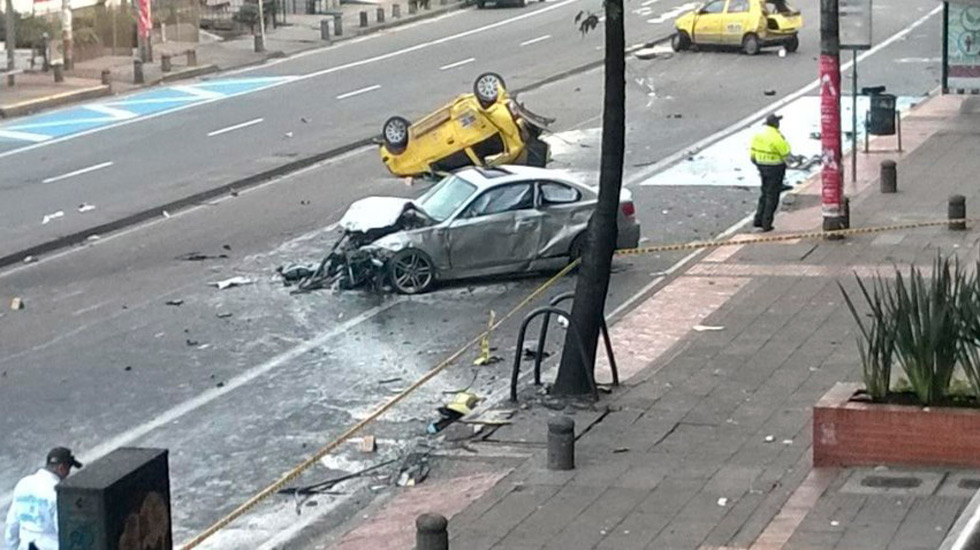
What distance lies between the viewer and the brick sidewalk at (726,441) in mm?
11516

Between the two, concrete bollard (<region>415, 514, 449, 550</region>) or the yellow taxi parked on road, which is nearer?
concrete bollard (<region>415, 514, 449, 550</region>)

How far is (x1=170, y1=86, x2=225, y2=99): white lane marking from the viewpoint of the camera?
40.9m

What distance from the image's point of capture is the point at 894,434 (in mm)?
12086

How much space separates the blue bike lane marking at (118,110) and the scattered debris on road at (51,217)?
7.49 meters

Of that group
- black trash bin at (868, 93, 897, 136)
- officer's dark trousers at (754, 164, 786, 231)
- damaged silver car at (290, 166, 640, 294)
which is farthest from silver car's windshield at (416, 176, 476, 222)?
black trash bin at (868, 93, 897, 136)

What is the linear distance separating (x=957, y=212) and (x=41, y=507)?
1398cm

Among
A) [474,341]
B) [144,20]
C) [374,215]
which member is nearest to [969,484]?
[474,341]

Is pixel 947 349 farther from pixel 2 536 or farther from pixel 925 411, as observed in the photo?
pixel 2 536

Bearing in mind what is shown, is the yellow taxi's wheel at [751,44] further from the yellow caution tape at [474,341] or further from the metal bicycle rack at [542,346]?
the metal bicycle rack at [542,346]

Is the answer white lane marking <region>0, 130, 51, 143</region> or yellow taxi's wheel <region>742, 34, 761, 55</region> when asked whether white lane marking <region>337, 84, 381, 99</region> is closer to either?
white lane marking <region>0, 130, 51, 143</region>

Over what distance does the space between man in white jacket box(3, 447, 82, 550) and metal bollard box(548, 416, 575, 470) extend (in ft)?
12.3

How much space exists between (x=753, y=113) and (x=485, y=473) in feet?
72.5

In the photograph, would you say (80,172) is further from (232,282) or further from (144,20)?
(144,20)

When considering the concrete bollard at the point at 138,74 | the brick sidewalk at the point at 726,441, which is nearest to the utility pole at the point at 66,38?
the concrete bollard at the point at 138,74
